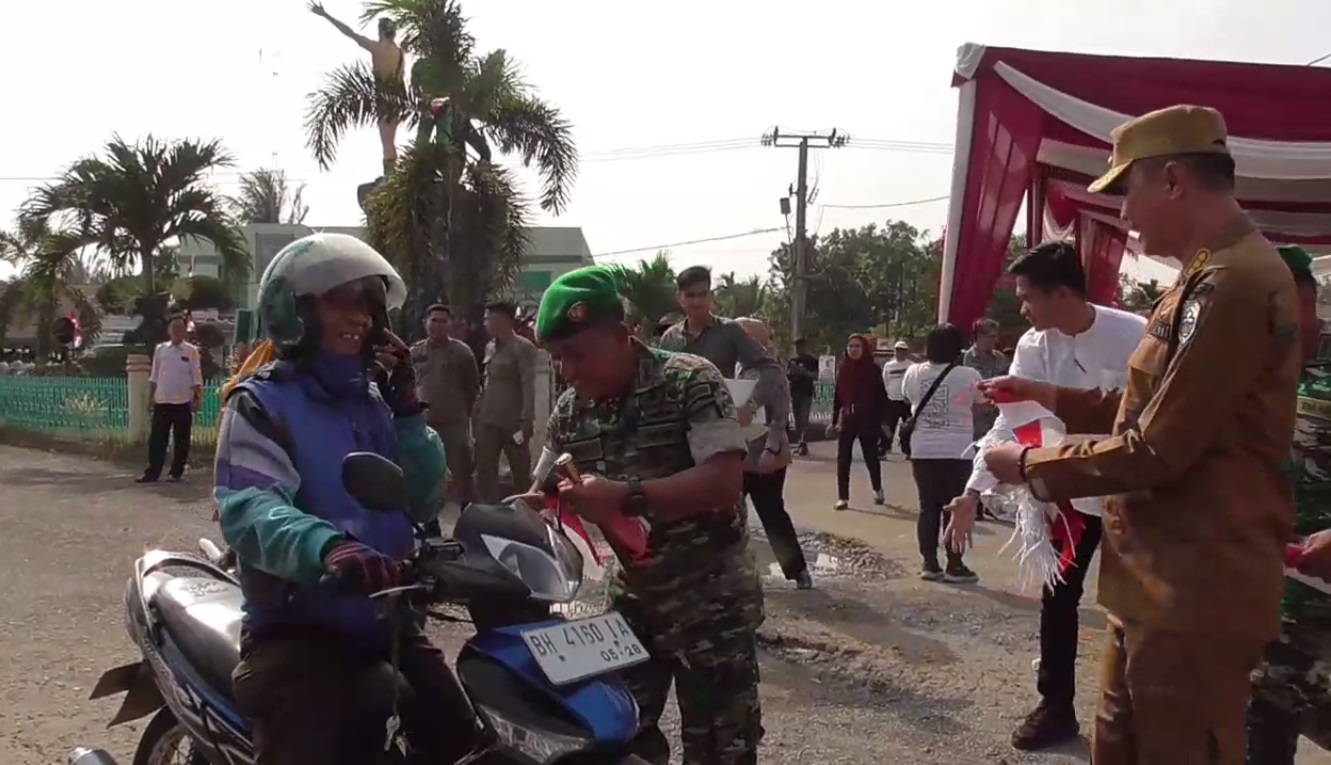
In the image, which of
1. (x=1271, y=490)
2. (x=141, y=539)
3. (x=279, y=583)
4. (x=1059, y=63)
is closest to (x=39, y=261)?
(x=141, y=539)

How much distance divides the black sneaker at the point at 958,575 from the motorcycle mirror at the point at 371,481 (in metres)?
6.01

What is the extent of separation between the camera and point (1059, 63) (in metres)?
6.62

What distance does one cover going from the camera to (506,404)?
29.3 feet

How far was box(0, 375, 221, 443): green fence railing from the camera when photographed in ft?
47.6

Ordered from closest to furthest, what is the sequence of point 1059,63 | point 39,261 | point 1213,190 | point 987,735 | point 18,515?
1. point 1213,190
2. point 987,735
3. point 1059,63
4. point 18,515
5. point 39,261

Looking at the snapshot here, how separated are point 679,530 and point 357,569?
933 millimetres

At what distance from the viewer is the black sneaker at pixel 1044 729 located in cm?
463

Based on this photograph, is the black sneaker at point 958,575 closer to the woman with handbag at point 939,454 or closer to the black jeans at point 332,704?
the woman with handbag at point 939,454

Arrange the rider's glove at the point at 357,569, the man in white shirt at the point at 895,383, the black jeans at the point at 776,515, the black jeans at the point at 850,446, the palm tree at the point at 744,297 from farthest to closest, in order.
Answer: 1. the palm tree at the point at 744,297
2. the man in white shirt at the point at 895,383
3. the black jeans at the point at 850,446
4. the black jeans at the point at 776,515
5. the rider's glove at the point at 357,569

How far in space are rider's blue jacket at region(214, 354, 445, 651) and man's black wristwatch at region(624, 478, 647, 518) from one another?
1.54 feet

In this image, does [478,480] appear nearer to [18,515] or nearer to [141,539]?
[141,539]

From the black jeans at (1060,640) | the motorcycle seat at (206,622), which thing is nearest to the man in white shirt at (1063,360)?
the black jeans at (1060,640)

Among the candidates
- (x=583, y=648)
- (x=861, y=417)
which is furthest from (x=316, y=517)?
(x=861, y=417)

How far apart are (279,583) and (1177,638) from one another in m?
1.83
